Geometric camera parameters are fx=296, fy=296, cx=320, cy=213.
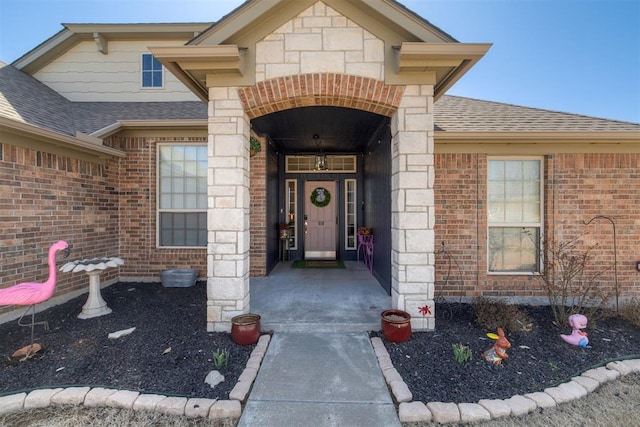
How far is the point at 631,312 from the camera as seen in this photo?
13.5 ft

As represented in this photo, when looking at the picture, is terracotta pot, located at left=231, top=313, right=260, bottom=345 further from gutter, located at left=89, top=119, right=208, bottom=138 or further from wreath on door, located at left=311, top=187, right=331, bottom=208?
wreath on door, located at left=311, top=187, right=331, bottom=208

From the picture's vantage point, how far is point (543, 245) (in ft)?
15.9

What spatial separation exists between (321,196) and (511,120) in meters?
4.50

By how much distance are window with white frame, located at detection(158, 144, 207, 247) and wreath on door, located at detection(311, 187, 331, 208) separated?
2973 mm

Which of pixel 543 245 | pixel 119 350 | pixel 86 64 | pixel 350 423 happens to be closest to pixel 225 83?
pixel 119 350

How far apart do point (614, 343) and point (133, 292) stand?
699 centimetres

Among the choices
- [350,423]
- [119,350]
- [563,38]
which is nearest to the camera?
[350,423]

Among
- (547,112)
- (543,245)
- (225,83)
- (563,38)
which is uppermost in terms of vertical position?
(563,38)

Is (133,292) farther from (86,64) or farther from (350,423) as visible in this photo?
(86,64)

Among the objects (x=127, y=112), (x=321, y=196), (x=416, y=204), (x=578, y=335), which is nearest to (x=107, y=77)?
(x=127, y=112)

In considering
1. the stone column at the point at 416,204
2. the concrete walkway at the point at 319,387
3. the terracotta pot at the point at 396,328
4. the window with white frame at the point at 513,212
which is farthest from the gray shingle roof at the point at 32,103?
the window with white frame at the point at 513,212

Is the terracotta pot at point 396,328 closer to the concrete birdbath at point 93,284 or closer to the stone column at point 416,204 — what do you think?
the stone column at point 416,204

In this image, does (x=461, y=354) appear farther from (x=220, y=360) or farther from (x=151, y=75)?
(x=151, y=75)

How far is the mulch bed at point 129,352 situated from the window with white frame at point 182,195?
170cm
